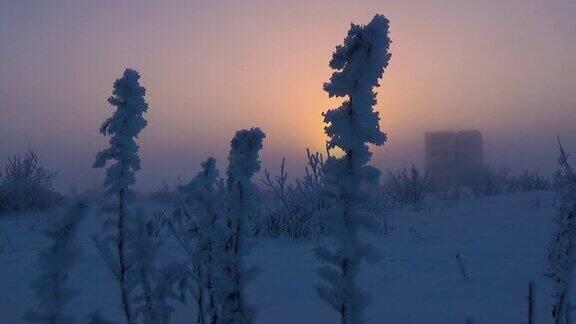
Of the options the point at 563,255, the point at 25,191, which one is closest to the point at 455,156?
the point at 25,191

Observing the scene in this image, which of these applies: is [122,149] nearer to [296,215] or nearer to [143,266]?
[143,266]

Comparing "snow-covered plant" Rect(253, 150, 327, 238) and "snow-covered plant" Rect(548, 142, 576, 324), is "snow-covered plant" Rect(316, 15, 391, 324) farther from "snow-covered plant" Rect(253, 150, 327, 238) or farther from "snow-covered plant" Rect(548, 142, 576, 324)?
"snow-covered plant" Rect(253, 150, 327, 238)

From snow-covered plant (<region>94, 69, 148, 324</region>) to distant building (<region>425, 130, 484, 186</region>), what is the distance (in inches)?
1199

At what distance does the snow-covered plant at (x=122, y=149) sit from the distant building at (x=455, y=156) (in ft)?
99.9

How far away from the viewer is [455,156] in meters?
35.5

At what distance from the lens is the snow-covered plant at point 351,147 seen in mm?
1058

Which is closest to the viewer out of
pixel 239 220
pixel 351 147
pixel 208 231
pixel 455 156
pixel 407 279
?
pixel 351 147

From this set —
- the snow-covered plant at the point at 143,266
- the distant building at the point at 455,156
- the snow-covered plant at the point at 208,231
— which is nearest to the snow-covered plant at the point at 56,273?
the snow-covered plant at the point at 208,231

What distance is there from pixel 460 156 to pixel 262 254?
32.3 m

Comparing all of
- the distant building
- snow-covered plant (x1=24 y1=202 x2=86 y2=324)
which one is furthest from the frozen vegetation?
the distant building

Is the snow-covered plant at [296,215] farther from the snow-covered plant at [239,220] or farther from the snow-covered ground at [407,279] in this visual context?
the snow-covered plant at [239,220]

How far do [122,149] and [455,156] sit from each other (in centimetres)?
3544

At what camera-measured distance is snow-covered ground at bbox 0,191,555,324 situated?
3.03 meters

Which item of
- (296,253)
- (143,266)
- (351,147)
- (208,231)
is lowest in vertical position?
(296,253)
